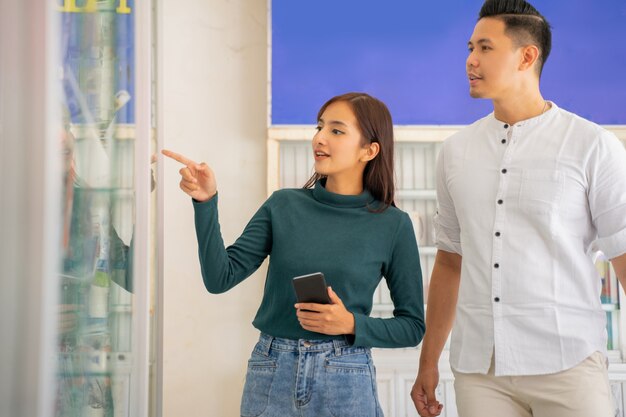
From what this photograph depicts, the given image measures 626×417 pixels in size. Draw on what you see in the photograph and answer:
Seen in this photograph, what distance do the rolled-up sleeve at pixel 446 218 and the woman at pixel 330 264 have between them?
6.2 inches

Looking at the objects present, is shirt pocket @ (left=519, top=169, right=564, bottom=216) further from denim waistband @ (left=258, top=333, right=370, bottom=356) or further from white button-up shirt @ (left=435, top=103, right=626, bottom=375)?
denim waistband @ (left=258, top=333, right=370, bottom=356)

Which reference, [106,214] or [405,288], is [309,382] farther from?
[106,214]

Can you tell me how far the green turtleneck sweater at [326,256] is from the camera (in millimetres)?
1462

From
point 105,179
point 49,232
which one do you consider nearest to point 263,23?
point 105,179

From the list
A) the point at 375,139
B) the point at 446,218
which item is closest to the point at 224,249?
the point at 375,139

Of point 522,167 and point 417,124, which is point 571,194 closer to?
point 522,167

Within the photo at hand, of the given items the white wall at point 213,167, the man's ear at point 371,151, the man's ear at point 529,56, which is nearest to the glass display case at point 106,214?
the man's ear at point 371,151

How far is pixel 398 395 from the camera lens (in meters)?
3.16

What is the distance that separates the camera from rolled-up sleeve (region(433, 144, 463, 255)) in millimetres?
1735

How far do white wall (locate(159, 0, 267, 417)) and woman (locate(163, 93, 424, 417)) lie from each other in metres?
1.74

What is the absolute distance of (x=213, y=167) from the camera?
3.33 m

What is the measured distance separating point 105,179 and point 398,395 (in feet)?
7.41

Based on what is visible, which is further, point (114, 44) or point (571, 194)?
point (571, 194)

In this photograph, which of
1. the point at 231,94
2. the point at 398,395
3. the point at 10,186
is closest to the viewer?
the point at 10,186
